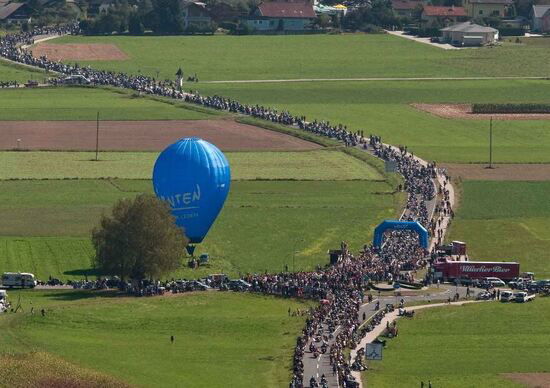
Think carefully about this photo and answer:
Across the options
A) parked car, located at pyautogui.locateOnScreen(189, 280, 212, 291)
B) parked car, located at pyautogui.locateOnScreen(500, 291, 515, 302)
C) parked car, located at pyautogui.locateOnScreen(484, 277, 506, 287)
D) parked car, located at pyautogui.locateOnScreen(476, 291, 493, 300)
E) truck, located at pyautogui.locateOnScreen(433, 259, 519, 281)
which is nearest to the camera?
parked car, located at pyautogui.locateOnScreen(500, 291, 515, 302)

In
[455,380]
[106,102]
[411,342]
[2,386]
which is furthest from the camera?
[106,102]

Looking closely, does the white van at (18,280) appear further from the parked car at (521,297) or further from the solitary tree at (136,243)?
the parked car at (521,297)

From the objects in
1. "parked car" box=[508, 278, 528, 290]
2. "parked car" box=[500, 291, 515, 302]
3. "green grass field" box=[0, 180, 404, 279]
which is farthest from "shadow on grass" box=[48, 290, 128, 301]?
"parked car" box=[508, 278, 528, 290]

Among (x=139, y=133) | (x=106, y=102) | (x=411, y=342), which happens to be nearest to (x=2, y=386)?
(x=411, y=342)

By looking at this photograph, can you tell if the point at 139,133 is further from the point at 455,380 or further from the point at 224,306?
the point at 455,380

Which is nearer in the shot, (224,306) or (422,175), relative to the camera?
(224,306)

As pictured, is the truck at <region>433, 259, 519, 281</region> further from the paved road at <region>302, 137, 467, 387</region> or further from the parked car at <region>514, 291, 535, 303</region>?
the parked car at <region>514, 291, 535, 303</region>

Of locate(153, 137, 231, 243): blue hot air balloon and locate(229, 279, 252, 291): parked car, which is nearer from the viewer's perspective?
locate(229, 279, 252, 291): parked car
